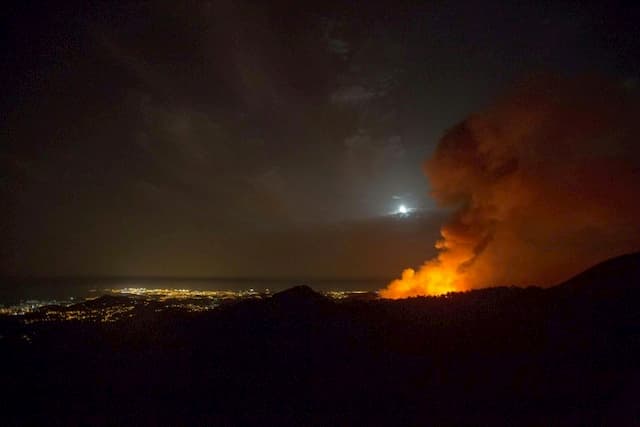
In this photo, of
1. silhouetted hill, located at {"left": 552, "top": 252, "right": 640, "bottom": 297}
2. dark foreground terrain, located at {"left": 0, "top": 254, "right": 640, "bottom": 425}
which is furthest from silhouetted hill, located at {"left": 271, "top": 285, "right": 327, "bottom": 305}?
silhouetted hill, located at {"left": 552, "top": 252, "right": 640, "bottom": 297}

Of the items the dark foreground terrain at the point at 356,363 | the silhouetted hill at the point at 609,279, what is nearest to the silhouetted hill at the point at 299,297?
the dark foreground terrain at the point at 356,363

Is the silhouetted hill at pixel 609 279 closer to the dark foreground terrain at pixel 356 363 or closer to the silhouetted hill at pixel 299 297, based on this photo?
the dark foreground terrain at pixel 356 363

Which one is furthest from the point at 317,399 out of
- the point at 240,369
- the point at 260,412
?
the point at 240,369

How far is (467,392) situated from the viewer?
20938 mm

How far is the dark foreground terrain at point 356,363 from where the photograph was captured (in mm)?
19094

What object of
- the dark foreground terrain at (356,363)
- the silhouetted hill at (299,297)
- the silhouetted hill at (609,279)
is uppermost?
the silhouetted hill at (609,279)

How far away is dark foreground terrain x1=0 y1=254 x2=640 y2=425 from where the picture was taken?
62.6 feet

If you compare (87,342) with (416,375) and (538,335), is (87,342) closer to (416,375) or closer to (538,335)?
(416,375)

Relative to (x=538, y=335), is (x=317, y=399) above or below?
below

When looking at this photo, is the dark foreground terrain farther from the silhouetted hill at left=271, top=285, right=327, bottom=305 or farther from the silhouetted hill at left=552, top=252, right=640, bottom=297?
the silhouetted hill at left=271, top=285, right=327, bottom=305

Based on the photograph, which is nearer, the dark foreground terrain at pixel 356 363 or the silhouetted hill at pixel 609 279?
the dark foreground terrain at pixel 356 363

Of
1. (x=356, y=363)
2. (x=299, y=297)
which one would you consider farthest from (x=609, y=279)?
(x=299, y=297)

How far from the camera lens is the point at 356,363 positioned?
27.1m

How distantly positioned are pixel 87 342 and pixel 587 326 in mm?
37545
